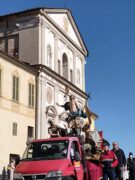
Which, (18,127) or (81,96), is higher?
(81,96)

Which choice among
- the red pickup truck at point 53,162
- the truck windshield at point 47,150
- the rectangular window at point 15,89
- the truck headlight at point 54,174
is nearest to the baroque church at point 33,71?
the rectangular window at point 15,89

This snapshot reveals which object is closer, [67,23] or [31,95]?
[31,95]

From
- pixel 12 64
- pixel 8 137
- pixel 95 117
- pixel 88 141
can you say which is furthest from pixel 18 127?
pixel 95 117

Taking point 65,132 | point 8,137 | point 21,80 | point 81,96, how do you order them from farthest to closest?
point 81,96, point 21,80, point 8,137, point 65,132

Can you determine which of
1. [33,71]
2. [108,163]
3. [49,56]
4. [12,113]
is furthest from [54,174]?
[49,56]

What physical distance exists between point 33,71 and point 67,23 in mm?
9493

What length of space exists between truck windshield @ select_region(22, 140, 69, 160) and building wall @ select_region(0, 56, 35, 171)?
15063 mm

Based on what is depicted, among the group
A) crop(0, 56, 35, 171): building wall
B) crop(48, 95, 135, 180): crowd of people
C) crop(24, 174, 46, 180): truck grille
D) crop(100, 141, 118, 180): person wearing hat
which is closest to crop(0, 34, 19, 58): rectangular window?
crop(0, 56, 35, 171): building wall

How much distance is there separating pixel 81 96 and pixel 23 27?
10744mm

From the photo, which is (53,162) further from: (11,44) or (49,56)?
(11,44)

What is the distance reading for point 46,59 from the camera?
35500 millimetres

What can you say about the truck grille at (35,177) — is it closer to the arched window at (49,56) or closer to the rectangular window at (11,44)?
the rectangular window at (11,44)

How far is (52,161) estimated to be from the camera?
40.2 ft

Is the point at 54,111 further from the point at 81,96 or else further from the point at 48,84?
the point at 81,96
